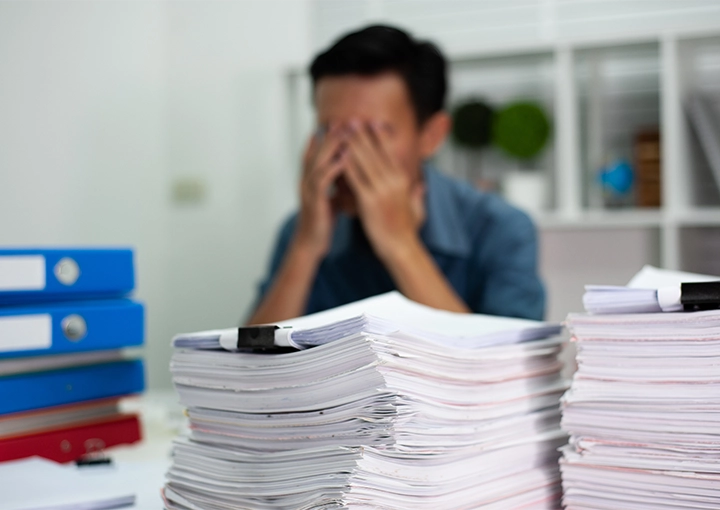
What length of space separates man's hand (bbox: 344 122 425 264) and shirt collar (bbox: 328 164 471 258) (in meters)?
0.11

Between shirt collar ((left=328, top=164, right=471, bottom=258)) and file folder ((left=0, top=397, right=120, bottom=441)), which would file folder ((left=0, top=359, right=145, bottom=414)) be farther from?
shirt collar ((left=328, top=164, right=471, bottom=258))

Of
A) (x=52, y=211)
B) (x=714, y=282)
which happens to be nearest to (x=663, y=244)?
(x=52, y=211)

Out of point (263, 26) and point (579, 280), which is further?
point (263, 26)

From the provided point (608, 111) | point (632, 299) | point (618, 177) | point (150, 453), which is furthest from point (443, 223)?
point (608, 111)

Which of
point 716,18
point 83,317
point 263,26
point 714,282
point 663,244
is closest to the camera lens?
point 714,282

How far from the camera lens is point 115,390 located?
0.97 metres

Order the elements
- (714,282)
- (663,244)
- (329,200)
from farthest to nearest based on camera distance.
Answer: (663,244)
(329,200)
(714,282)

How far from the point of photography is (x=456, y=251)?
1700mm

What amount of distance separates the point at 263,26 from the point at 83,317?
2.54 metres

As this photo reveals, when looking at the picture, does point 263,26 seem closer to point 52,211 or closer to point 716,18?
point 52,211

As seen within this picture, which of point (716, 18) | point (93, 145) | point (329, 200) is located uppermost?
point (716, 18)

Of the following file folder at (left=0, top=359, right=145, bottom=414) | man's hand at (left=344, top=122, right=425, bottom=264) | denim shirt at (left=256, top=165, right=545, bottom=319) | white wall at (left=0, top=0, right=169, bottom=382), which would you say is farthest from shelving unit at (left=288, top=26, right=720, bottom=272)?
file folder at (left=0, top=359, right=145, bottom=414)

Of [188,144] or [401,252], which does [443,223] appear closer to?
[401,252]

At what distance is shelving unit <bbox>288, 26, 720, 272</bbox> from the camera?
8.13 ft
